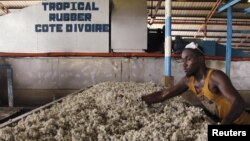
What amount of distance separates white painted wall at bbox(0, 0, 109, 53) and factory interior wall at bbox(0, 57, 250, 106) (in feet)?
0.84

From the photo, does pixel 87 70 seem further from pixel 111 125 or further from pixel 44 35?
pixel 111 125

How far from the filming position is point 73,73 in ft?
26.0

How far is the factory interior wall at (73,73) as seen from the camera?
7.81 meters

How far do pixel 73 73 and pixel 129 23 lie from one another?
1.70 meters

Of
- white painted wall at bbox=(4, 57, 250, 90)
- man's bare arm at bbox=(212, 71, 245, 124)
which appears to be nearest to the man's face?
man's bare arm at bbox=(212, 71, 245, 124)

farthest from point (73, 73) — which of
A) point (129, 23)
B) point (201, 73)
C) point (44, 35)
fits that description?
point (201, 73)

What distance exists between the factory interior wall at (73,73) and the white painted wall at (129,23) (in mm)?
405

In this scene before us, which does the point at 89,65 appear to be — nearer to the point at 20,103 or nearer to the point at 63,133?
the point at 20,103

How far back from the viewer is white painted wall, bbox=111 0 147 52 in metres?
7.76

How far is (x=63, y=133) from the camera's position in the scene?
6.79 ft

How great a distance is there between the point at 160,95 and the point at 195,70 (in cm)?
56

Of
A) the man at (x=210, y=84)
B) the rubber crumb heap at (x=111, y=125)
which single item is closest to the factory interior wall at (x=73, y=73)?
the man at (x=210, y=84)

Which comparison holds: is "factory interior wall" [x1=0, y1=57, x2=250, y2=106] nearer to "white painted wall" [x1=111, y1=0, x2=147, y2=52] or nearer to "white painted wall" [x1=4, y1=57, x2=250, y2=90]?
"white painted wall" [x1=4, y1=57, x2=250, y2=90]

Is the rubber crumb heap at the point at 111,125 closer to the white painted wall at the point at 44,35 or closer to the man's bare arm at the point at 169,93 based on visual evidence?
the man's bare arm at the point at 169,93
